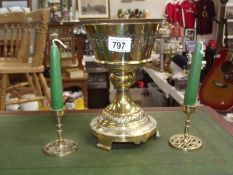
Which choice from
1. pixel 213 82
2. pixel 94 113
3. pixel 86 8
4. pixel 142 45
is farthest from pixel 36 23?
pixel 86 8

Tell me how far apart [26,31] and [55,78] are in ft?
4.90

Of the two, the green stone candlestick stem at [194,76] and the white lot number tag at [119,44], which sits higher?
the white lot number tag at [119,44]

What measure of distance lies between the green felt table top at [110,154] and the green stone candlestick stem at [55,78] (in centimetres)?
15

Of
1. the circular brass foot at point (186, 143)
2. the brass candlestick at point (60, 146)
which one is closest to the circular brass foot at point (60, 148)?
the brass candlestick at point (60, 146)

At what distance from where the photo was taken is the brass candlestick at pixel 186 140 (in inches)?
31.6

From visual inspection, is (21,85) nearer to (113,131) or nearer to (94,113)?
(94,113)

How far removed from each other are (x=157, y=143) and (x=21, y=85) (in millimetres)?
1591

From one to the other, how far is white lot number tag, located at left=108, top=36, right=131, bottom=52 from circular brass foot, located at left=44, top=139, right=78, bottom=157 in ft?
0.97

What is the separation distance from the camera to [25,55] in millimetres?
2176

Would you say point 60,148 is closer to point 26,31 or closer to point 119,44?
point 119,44

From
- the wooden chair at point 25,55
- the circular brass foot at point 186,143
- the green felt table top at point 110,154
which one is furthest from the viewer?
the wooden chair at point 25,55

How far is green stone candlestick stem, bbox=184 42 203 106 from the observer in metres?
0.75

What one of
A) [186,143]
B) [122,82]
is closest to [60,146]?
[122,82]

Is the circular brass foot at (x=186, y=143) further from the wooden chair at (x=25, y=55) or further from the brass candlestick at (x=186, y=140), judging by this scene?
the wooden chair at (x=25, y=55)
